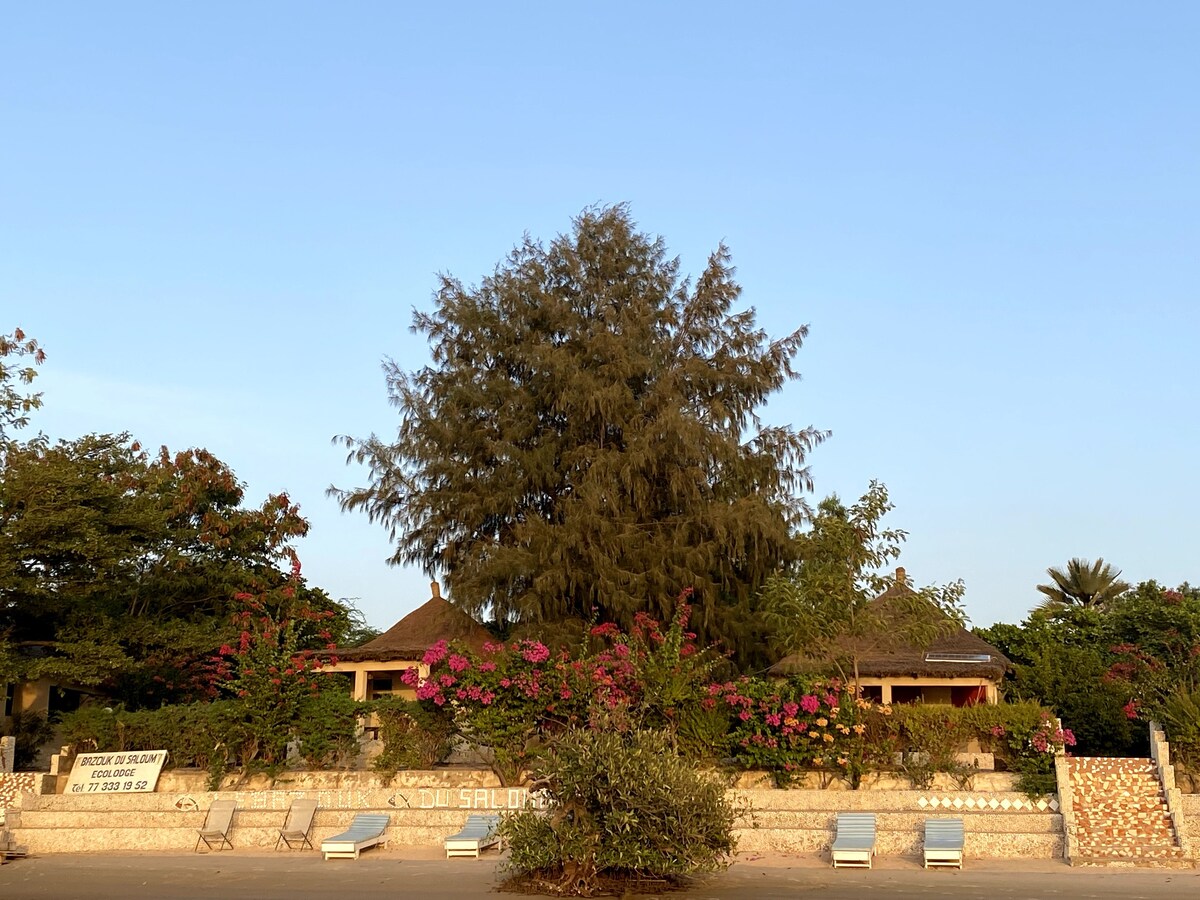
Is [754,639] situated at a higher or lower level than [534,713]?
higher

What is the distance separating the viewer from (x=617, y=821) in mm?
13578

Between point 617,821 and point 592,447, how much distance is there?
12.5 metres

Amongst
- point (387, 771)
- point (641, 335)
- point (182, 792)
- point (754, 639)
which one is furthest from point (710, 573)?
point (182, 792)

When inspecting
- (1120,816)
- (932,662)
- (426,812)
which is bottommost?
(426,812)

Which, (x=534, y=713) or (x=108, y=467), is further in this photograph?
(x=108, y=467)

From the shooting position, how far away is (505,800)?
18.5 metres

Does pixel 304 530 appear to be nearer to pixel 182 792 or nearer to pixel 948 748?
pixel 182 792

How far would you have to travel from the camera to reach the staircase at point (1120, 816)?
15344 mm

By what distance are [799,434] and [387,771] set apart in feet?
39.4

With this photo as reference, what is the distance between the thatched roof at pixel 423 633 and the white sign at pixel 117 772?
826 cm

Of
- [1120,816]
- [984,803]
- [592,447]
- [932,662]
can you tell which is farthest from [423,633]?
[1120,816]

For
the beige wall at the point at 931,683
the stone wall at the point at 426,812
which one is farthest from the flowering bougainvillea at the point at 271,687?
the beige wall at the point at 931,683

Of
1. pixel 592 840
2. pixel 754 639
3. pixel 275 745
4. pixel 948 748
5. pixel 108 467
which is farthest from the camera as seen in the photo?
pixel 754 639

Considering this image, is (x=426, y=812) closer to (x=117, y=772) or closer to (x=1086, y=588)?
(x=117, y=772)
